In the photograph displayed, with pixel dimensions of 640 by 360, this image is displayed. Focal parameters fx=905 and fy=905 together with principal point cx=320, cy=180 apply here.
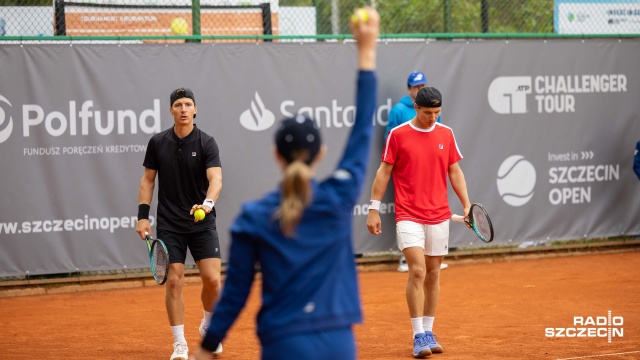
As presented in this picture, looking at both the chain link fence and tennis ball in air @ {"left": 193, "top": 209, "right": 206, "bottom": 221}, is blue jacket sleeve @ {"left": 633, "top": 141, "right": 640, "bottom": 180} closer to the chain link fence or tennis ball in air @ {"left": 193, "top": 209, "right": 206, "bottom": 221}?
the chain link fence

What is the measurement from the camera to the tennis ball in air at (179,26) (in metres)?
11.1

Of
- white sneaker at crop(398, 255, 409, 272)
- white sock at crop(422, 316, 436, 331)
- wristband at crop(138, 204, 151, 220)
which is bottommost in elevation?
white sneaker at crop(398, 255, 409, 272)

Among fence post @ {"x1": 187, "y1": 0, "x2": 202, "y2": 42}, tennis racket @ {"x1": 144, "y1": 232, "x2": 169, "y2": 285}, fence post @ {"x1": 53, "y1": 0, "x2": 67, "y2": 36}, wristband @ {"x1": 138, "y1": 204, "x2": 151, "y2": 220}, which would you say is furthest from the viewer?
fence post @ {"x1": 187, "y1": 0, "x2": 202, "y2": 42}

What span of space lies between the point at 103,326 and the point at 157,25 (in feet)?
13.4

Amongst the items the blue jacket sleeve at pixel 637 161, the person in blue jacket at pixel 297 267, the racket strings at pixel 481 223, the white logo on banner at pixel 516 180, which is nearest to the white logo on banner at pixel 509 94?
the white logo on banner at pixel 516 180

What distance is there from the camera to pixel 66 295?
10.3 m

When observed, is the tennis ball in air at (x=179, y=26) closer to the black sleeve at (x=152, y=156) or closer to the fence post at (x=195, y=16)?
the fence post at (x=195, y=16)

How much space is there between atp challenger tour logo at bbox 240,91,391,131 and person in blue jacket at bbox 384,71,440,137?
26 centimetres

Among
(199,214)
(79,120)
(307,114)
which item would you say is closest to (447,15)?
(307,114)

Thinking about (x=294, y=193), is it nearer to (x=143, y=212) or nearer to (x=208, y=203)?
(x=208, y=203)

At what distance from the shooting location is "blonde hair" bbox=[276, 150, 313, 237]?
3018mm

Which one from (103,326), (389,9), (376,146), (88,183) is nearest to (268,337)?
(103,326)

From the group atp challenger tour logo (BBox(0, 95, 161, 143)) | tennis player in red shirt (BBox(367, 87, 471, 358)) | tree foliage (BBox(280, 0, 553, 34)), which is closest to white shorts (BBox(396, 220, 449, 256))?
tennis player in red shirt (BBox(367, 87, 471, 358))

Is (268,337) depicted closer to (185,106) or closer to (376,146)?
(185,106)
